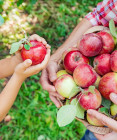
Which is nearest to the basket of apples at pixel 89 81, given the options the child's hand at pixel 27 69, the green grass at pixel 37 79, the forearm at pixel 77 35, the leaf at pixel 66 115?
the leaf at pixel 66 115

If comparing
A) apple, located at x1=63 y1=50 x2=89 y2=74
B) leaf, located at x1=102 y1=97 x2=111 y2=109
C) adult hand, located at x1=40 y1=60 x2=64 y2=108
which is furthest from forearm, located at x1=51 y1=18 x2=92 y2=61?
leaf, located at x1=102 y1=97 x2=111 y2=109

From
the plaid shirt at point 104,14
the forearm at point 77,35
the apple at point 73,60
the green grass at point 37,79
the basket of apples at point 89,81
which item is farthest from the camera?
the green grass at point 37,79

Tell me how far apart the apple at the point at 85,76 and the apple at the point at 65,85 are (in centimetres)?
4

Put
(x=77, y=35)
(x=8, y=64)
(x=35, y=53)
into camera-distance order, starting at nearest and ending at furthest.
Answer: (x=35, y=53) → (x=8, y=64) → (x=77, y=35)

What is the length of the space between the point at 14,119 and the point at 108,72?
1.13m

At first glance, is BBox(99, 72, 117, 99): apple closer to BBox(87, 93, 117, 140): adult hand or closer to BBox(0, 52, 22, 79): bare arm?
BBox(87, 93, 117, 140): adult hand

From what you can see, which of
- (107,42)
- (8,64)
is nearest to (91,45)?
(107,42)

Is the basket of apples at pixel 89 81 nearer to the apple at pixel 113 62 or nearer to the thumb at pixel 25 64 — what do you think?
the apple at pixel 113 62

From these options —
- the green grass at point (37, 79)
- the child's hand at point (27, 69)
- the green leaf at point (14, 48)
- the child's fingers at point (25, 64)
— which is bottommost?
the green grass at point (37, 79)

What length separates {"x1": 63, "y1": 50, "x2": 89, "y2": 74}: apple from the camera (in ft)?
3.95

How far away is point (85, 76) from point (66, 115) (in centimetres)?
23

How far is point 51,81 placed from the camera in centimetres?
124

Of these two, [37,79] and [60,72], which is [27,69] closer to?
[60,72]

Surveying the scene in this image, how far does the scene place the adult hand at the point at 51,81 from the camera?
1212 millimetres
